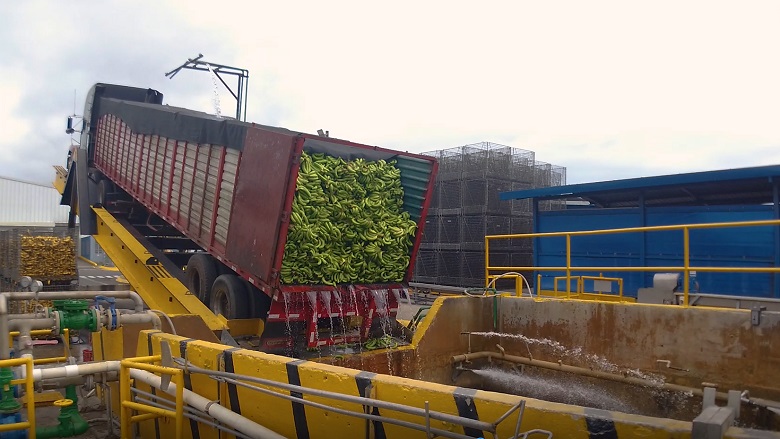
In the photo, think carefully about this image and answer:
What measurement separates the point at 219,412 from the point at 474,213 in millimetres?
16843

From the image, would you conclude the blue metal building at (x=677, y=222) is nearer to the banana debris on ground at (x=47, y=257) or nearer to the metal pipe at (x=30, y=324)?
the banana debris on ground at (x=47, y=257)

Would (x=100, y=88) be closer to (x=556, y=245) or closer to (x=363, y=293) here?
(x=363, y=293)

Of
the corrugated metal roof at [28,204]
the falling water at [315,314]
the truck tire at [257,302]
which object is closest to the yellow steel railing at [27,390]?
the falling water at [315,314]

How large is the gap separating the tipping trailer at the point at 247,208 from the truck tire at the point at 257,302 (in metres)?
0.01

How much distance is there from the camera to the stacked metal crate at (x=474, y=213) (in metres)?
20.1

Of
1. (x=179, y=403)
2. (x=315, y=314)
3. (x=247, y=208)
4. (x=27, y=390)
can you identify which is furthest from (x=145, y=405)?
(x=247, y=208)

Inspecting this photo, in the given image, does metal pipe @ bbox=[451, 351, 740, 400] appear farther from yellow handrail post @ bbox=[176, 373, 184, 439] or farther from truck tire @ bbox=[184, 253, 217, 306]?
yellow handrail post @ bbox=[176, 373, 184, 439]

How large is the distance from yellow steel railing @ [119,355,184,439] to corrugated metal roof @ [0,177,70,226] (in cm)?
5491

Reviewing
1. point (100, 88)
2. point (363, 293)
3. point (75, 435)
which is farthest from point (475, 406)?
point (100, 88)

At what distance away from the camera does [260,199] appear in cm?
712

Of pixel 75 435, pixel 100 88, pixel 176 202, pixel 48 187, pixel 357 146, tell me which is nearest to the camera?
pixel 75 435

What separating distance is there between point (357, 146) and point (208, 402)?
446 cm

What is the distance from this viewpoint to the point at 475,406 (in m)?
2.87

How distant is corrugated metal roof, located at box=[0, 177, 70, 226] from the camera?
52.8 meters
